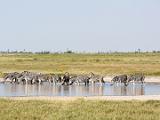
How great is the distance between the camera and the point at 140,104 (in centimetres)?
2559

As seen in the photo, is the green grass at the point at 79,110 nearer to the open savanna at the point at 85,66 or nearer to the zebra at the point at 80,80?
the zebra at the point at 80,80

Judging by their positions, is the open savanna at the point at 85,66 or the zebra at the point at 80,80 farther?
the open savanna at the point at 85,66

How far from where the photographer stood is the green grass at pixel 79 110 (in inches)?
834

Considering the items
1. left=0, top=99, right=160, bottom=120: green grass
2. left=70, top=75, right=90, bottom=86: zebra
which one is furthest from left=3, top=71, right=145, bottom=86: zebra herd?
left=0, top=99, right=160, bottom=120: green grass

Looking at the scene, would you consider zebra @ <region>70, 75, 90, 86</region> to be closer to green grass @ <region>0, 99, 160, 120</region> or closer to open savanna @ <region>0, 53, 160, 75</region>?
open savanna @ <region>0, 53, 160, 75</region>

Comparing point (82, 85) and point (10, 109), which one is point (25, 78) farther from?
point (10, 109)

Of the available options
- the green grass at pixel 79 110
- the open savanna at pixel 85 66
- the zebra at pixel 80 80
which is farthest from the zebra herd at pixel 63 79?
the green grass at pixel 79 110

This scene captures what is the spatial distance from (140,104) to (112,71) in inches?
1401

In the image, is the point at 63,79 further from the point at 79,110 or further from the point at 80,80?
the point at 79,110

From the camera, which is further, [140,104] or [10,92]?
[10,92]

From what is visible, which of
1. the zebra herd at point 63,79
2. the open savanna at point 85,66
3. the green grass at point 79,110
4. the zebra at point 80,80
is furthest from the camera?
the open savanna at point 85,66

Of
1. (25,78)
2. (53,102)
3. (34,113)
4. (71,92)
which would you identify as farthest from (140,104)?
(25,78)

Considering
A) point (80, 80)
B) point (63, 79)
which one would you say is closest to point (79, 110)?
point (80, 80)

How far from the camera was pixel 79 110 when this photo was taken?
23141 millimetres
